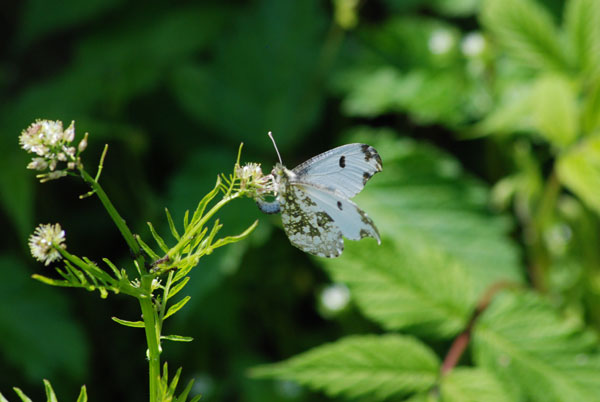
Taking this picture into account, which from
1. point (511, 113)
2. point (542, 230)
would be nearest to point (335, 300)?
point (542, 230)

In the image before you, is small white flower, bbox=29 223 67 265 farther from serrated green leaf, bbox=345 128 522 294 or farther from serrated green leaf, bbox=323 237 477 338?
serrated green leaf, bbox=345 128 522 294

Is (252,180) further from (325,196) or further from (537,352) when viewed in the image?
(537,352)

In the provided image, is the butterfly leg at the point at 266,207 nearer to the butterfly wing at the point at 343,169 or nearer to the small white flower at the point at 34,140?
the butterfly wing at the point at 343,169

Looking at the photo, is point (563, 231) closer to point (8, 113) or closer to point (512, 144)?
point (512, 144)

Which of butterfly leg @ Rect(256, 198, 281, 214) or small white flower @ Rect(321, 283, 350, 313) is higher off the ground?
small white flower @ Rect(321, 283, 350, 313)

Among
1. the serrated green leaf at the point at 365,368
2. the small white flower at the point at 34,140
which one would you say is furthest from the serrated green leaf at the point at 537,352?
the small white flower at the point at 34,140

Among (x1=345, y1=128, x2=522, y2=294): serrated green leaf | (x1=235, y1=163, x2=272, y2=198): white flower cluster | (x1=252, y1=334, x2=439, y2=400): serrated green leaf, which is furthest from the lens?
(x1=345, y1=128, x2=522, y2=294): serrated green leaf

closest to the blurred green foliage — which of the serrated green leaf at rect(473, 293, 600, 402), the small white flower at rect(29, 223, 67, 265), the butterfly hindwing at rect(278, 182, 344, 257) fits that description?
the serrated green leaf at rect(473, 293, 600, 402)
